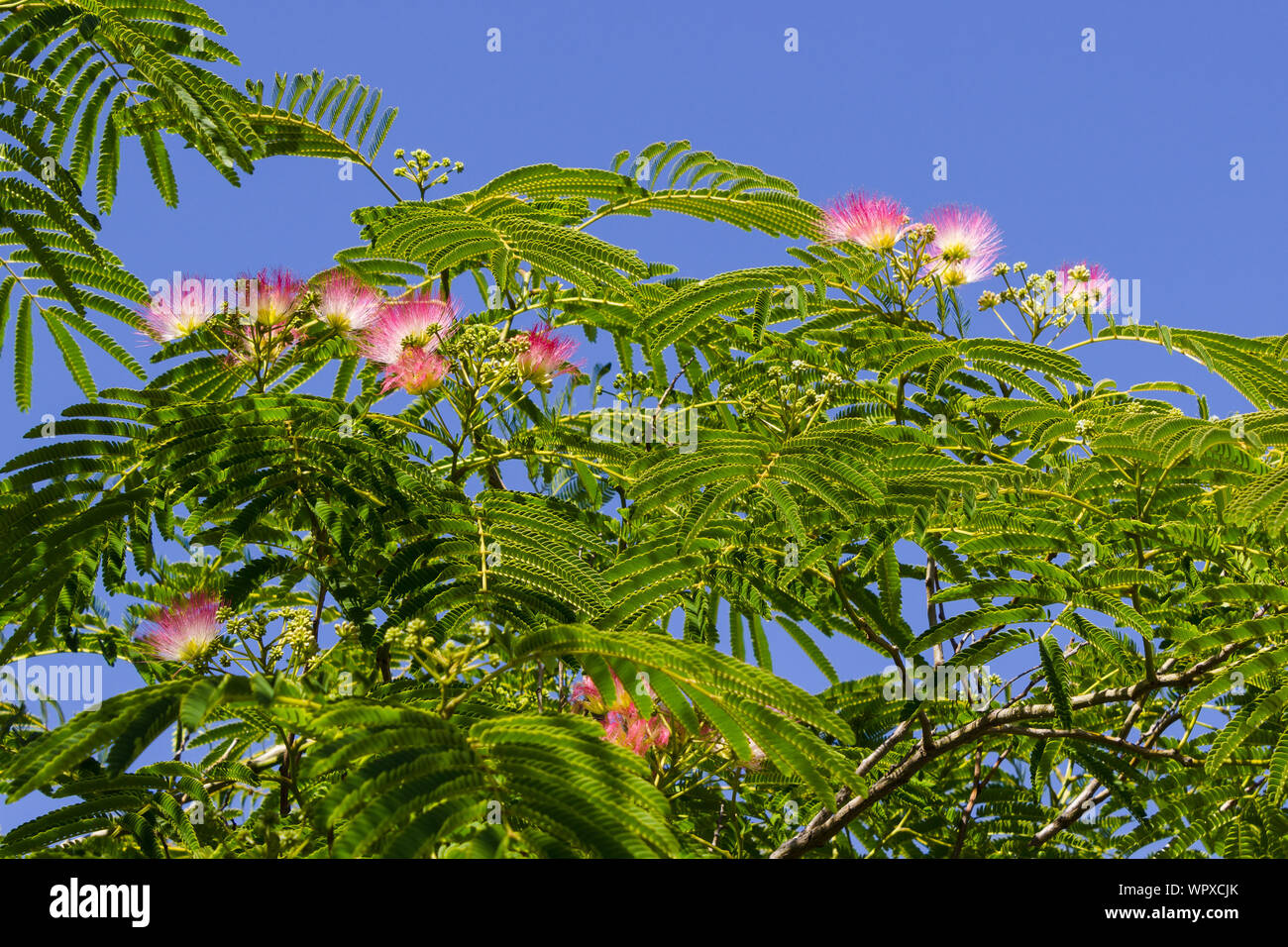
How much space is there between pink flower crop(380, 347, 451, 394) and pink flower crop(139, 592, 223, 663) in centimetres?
86

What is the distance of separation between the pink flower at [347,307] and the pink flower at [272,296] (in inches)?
8.6

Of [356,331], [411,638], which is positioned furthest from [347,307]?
[411,638]

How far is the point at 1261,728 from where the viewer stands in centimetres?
370

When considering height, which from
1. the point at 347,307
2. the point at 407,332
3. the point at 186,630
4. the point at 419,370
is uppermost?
the point at 347,307

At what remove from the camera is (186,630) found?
11.5ft

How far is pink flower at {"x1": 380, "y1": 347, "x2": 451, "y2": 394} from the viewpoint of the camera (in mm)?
3812

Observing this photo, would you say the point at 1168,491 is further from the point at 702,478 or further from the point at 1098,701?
the point at 702,478

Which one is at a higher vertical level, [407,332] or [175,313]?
[175,313]

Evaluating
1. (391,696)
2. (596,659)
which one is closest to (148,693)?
(596,659)

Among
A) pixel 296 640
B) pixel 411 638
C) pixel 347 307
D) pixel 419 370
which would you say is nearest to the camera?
pixel 411 638

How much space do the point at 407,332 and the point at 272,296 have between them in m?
0.41

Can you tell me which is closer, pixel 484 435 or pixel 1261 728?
pixel 1261 728

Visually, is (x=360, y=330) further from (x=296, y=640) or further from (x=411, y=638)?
(x=411, y=638)
